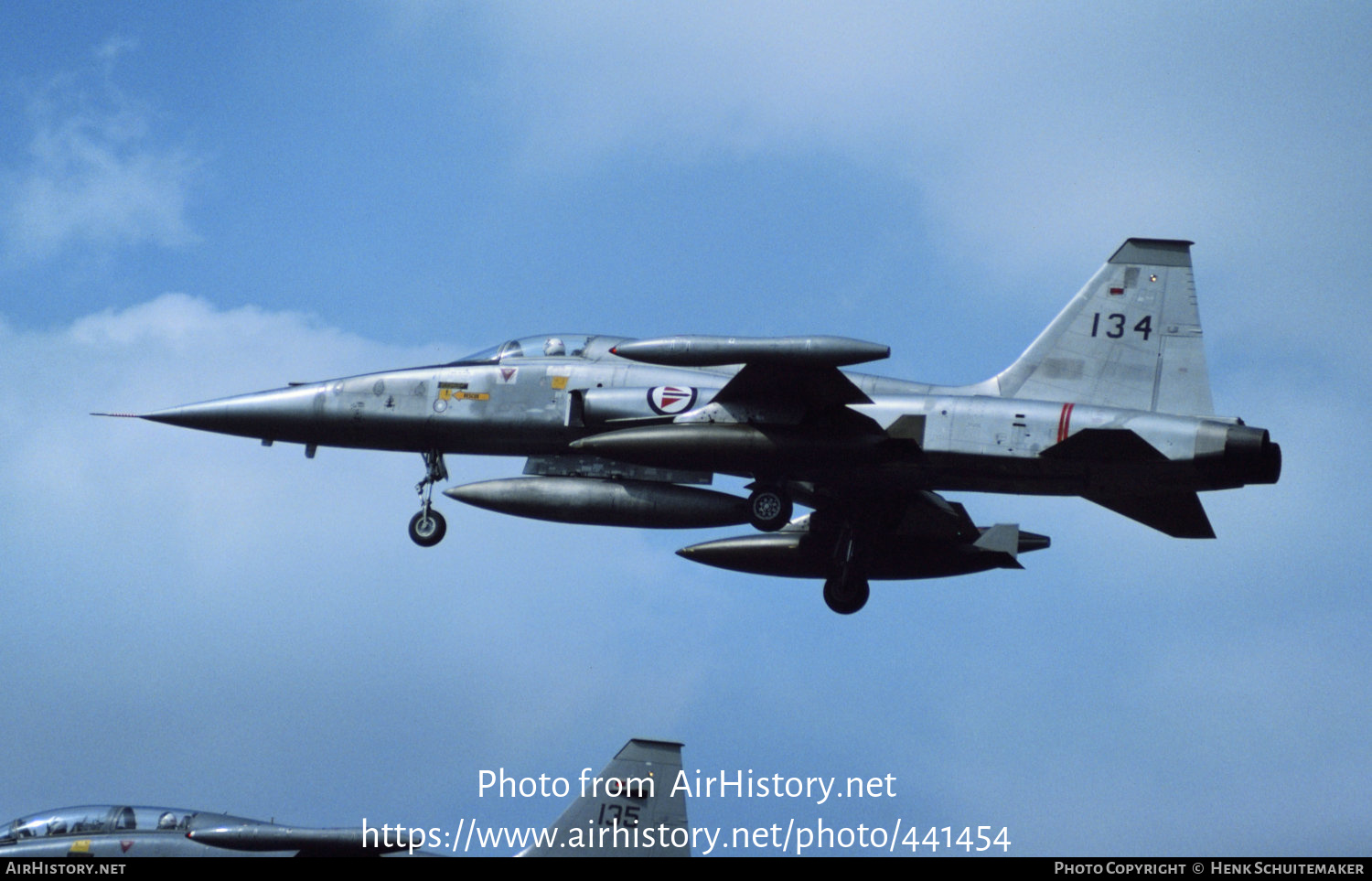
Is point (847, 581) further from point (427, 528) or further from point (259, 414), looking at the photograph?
point (259, 414)

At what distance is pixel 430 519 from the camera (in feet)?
93.9

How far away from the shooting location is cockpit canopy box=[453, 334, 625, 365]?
27.7 meters

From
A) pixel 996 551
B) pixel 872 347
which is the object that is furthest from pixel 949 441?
pixel 996 551

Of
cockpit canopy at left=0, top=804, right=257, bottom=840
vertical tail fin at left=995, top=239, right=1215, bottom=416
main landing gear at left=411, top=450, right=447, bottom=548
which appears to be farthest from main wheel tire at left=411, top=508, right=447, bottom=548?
vertical tail fin at left=995, top=239, right=1215, bottom=416

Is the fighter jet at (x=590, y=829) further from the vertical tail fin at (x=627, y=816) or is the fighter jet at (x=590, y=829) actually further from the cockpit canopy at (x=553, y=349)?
the cockpit canopy at (x=553, y=349)

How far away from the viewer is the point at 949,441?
80.8 ft

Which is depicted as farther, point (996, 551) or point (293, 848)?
point (996, 551)

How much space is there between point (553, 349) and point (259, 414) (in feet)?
15.9

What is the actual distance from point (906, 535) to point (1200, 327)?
604cm

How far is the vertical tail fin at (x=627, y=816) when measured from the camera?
22094 millimetres

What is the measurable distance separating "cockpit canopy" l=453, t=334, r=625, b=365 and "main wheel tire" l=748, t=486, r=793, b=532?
3.23 m

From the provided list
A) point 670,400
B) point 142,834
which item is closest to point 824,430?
point 670,400
